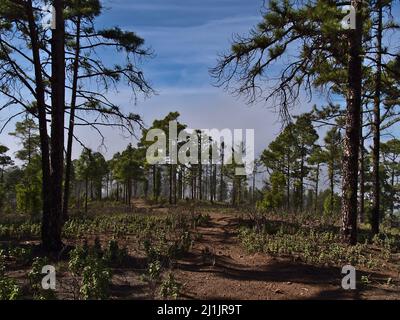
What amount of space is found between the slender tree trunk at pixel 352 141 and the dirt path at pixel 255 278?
7.81 feet

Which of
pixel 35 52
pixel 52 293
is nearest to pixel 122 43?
pixel 35 52

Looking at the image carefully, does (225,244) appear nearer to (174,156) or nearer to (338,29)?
(338,29)

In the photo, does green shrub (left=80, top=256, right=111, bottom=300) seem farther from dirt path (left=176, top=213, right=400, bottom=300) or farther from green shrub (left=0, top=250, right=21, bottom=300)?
dirt path (left=176, top=213, right=400, bottom=300)

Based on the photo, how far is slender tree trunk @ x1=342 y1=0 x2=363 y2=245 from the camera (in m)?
9.97

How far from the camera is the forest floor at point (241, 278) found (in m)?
6.16

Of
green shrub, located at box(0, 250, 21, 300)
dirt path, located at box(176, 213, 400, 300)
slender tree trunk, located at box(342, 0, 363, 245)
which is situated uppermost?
slender tree trunk, located at box(342, 0, 363, 245)

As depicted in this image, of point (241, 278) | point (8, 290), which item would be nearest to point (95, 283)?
point (8, 290)

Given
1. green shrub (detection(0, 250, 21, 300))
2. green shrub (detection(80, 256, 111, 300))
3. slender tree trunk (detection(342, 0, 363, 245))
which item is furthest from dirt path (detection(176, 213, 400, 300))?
slender tree trunk (detection(342, 0, 363, 245))

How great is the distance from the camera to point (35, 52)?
9039 mm

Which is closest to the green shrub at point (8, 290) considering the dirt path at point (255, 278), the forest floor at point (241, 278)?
the forest floor at point (241, 278)

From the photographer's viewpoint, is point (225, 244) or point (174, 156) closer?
point (225, 244)

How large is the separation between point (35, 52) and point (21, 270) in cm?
441

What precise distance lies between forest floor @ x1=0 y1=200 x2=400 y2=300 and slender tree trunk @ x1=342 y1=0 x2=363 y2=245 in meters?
1.20

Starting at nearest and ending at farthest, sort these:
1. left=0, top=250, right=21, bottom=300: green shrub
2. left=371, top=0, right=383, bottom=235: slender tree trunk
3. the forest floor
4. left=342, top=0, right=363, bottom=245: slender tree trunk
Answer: left=0, top=250, right=21, bottom=300: green shrub < the forest floor < left=342, top=0, right=363, bottom=245: slender tree trunk < left=371, top=0, right=383, bottom=235: slender tree trunk
